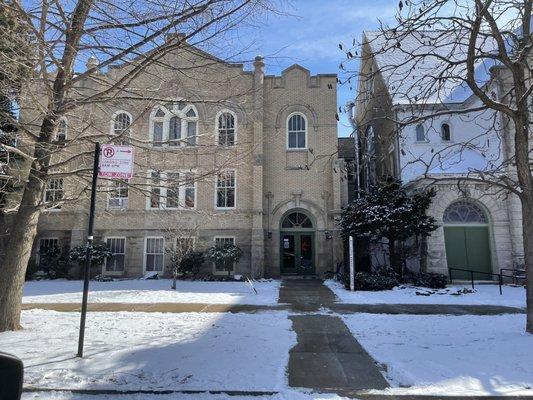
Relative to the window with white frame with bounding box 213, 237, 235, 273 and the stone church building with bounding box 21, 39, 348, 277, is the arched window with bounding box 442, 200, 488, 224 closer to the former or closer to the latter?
the stone church building with bounding box 21, 39, 348, 277

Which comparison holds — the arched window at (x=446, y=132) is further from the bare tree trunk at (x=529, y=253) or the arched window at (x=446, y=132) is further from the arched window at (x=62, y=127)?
the arched window at (x=62, y=127)

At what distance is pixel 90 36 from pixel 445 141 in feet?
57.0

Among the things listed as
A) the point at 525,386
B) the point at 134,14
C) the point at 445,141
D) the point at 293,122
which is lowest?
the point at 525,386

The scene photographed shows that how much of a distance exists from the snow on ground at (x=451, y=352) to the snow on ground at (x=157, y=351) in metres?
1.55

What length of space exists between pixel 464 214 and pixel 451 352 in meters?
13.3

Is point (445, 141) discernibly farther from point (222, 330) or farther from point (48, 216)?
point (48, 216)

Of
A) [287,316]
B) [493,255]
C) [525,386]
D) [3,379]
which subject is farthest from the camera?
[493,255]

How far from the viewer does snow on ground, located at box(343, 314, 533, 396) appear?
5.67 metres

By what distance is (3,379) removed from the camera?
2.15m

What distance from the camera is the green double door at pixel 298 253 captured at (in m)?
22.4

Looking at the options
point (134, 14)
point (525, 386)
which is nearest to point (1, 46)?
point (134, 14)

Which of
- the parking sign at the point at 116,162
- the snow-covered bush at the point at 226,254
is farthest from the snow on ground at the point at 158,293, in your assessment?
the parking sign at the point at 116,162

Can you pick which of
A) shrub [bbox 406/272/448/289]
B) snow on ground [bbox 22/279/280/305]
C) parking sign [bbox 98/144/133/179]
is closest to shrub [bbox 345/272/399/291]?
shrub [bbox 406/272/448/289]

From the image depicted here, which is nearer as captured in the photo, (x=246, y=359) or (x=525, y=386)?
(x=525, y=386)
